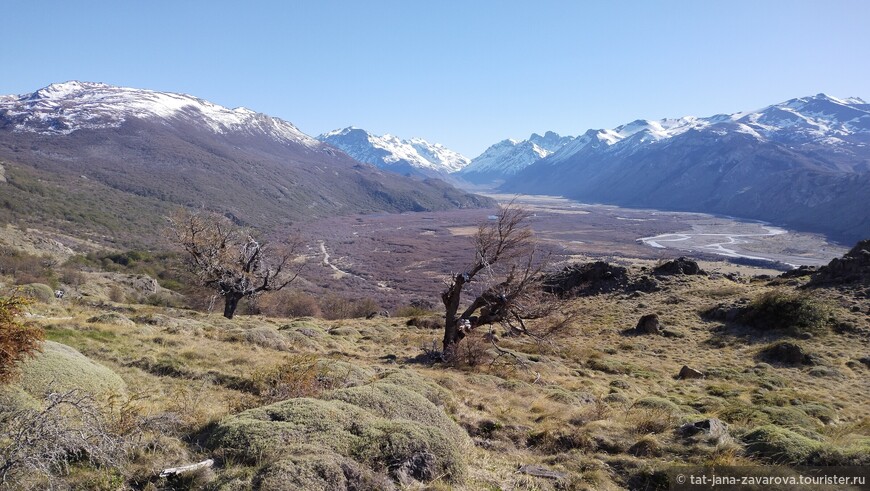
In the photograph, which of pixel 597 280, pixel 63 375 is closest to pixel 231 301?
pixel 63 375

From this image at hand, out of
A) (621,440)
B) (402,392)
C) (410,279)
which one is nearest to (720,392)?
(621,440)

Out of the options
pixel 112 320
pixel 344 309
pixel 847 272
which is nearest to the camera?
pixel 112 320

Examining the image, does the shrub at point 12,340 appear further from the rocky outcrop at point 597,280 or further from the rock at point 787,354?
the rocky outcrop at point 597,280

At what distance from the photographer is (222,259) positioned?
2598 cm

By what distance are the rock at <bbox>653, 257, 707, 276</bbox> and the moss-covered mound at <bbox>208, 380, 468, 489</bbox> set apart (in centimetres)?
4067

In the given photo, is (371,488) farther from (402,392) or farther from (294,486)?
(402,392)

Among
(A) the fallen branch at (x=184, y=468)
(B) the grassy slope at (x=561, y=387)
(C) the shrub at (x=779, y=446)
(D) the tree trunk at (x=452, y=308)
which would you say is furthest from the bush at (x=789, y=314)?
(A) the fallen branch at (x=184, y=468)

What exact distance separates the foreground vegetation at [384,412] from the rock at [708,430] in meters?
0.04

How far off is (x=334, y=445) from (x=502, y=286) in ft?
39.7

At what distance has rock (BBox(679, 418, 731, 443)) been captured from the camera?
29.2ft

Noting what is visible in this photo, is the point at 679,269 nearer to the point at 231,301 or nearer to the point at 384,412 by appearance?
the point at 231,301

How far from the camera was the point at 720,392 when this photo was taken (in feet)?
53.8

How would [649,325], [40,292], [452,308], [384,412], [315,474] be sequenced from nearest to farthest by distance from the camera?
[315,474]
[384,412]
[452,308]
[40,292]
[649,325]

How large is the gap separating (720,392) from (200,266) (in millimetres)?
24961
